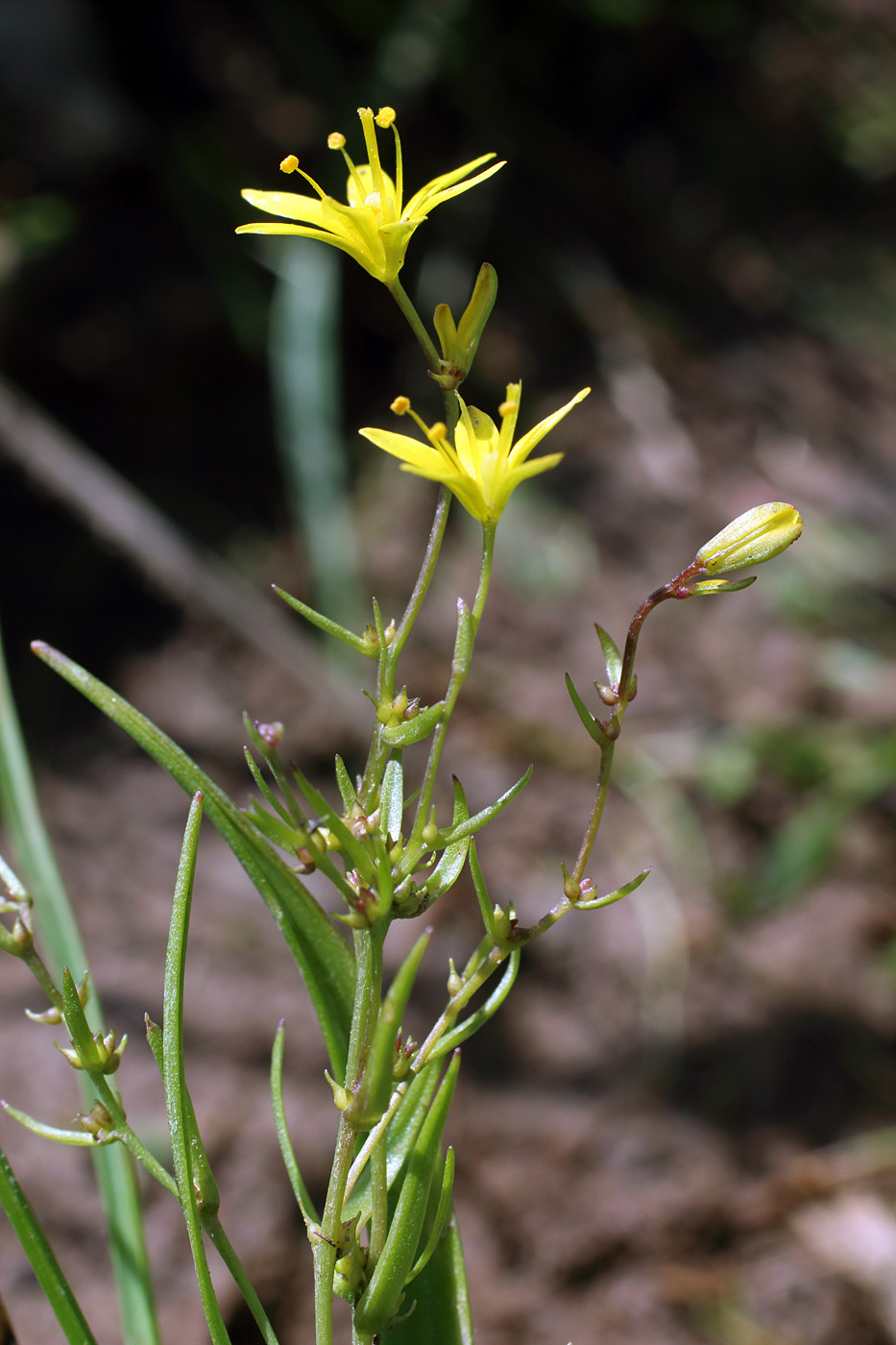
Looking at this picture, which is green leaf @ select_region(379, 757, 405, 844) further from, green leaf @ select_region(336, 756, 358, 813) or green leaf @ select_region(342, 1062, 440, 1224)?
green leaf @ select_region(342, 1062, 440, 1224)

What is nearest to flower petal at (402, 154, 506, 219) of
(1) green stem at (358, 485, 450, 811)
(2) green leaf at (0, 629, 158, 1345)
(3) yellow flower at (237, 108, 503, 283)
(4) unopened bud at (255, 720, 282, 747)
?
(3) yellow flower at (237, 108, 503, 283)

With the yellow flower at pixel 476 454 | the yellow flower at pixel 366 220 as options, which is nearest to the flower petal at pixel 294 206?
the yellow flower at pixel 366 220

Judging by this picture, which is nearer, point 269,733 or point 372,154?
point 269,733

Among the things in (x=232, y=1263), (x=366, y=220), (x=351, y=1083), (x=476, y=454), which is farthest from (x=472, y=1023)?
(x=366, y=220)

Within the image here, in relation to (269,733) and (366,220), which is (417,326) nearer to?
(366,220)

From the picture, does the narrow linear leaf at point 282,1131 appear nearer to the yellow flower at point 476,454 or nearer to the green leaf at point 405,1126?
the green leaf at point 405,1126

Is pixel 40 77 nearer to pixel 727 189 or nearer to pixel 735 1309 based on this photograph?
pixel 727 189
